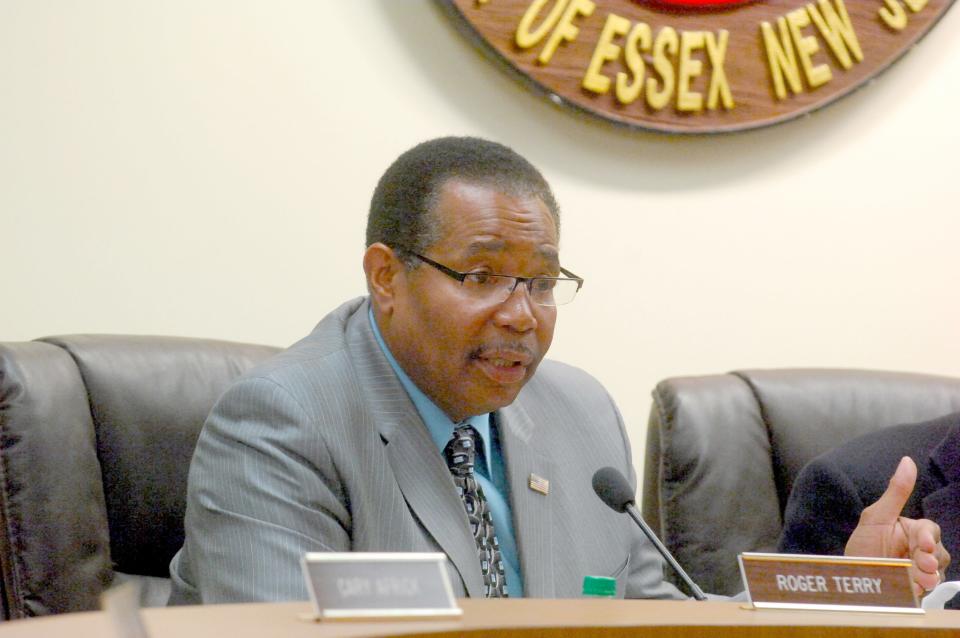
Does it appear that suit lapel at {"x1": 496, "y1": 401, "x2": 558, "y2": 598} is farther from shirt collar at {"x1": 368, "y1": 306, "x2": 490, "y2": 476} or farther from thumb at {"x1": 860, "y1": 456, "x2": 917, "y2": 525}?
thumb at {"x1": 860, "y1": 456, "x2": 917, "y2": 525}

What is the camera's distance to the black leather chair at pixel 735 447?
95.2 inches

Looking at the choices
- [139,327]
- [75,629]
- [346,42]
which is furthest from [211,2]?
[75,629]

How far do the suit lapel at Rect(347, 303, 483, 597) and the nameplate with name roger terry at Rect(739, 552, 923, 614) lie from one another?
0.64 m

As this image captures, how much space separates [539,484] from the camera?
2.01 meters

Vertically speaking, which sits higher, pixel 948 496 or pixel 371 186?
pixel 371 186

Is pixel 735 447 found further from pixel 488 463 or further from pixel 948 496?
pixel 488 463

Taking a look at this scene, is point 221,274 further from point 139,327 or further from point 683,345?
point 683,345

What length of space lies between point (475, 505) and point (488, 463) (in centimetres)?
11

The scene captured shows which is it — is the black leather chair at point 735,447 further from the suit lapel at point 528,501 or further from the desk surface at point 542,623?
the desk surface at point 542,623

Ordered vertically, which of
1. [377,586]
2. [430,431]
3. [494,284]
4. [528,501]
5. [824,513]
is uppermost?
[494,284]

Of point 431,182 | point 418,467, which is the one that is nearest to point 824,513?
point 418,467

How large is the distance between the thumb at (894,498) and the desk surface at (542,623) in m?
0.61

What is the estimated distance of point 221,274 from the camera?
99.3 inches

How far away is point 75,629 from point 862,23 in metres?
2.59
